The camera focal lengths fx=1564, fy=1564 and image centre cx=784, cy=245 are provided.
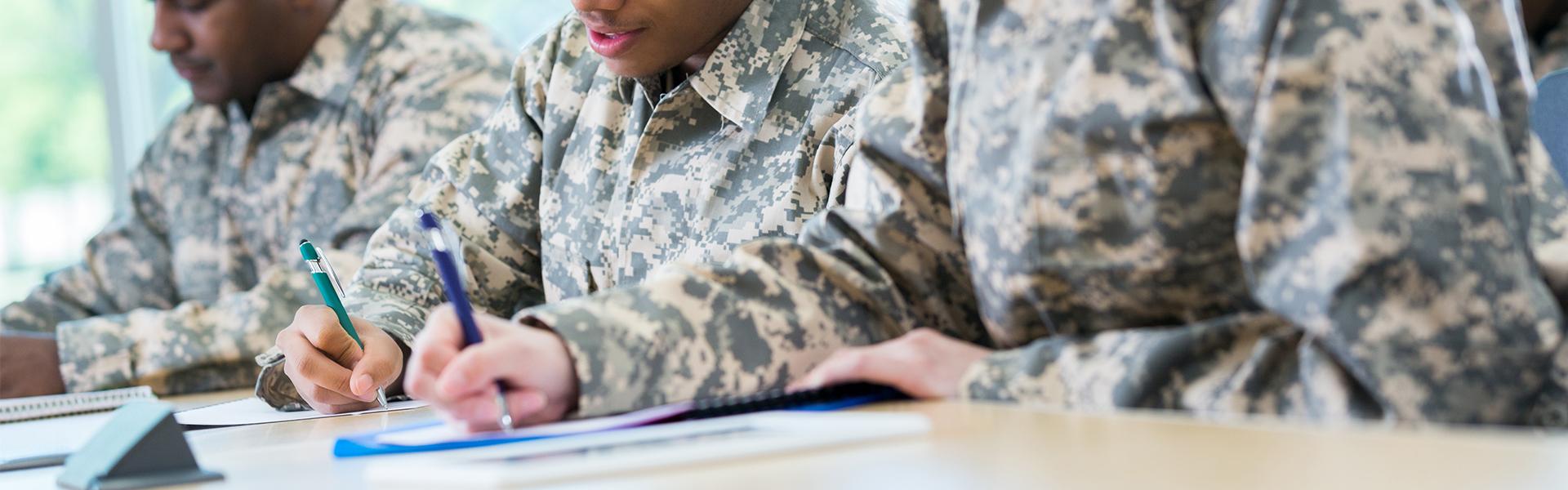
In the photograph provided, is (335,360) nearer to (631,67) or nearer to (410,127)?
(631,67)

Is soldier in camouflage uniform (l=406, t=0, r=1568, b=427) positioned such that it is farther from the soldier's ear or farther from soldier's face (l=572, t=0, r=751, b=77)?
the soldier's ear

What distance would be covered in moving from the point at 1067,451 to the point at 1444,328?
0.83ft

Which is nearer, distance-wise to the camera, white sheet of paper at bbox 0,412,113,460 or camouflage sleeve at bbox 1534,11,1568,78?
white sheet of paper at bbox 0,412,113,460

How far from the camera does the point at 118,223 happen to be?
308cm

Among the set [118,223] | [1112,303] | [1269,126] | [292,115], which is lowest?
[118,223]

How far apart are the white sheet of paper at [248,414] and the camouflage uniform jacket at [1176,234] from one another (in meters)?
0.52

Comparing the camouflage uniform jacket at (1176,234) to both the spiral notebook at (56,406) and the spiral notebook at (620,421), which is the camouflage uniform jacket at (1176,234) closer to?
the spiral notebook at (620,421)

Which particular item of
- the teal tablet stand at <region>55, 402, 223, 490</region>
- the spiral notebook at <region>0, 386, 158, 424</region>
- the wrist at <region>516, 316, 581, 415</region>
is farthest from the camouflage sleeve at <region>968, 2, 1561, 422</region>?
the spiral notebook at <region>0, 386, 158, 424</region>

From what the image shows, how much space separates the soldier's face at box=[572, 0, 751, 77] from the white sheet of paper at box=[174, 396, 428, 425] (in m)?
0.42

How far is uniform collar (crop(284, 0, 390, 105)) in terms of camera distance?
2717 mm

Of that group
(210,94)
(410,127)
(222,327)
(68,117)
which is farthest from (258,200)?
(68,117)

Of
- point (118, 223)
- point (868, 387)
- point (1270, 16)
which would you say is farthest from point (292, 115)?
point (1270, 16)

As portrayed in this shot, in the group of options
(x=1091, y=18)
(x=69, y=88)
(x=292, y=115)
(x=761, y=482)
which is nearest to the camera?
(x=761, y=482)

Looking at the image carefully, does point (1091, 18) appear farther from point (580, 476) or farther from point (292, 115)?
point (292, 115)
